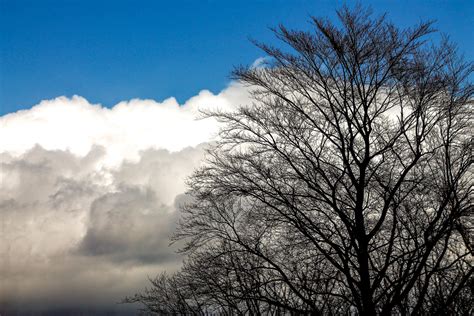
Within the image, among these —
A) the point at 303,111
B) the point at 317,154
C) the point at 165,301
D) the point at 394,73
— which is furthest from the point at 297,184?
the point at 165,301

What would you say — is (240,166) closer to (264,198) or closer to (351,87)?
(264,198)

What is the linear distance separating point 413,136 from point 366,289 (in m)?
4.41

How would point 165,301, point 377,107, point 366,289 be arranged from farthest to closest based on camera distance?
point 165,301 → point 377,107 → point 366,289

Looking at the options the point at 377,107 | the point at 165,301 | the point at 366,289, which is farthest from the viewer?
the point at 165,301

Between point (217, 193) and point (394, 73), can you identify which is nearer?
point (394, 73)

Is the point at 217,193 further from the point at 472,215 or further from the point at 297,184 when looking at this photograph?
the point at 472,215

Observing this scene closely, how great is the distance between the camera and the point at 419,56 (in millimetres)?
14195

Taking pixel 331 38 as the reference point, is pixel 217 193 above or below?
below

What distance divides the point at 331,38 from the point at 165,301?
34944 mm

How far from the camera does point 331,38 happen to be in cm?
1370

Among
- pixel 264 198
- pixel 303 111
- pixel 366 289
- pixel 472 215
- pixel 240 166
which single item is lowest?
pixel 366 289

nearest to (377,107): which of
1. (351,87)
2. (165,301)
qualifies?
(351,87)

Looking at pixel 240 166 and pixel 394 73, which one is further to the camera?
pixel 240 166

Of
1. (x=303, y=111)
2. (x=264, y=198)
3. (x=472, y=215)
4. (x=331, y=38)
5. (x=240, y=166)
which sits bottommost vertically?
(x=472, y=215)
